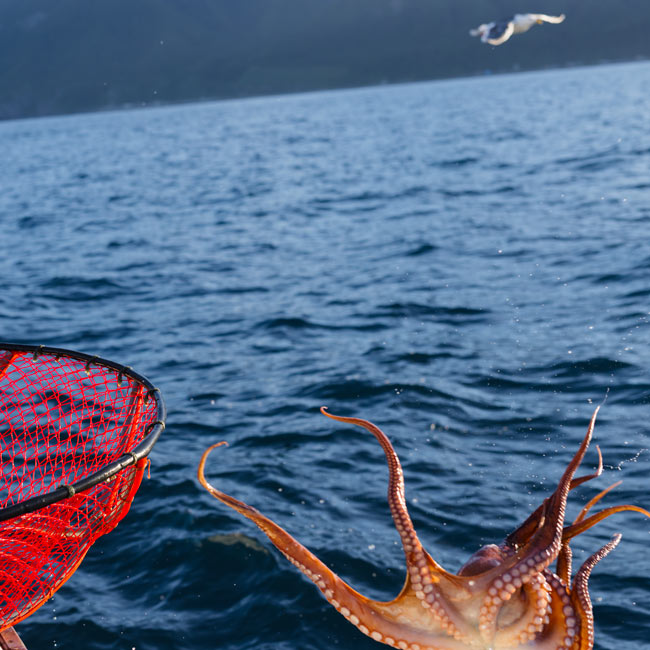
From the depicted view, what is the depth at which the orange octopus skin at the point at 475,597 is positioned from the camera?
10.9ft

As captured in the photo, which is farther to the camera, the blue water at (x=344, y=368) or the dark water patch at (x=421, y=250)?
the dark water patch at (x=421, y=250)

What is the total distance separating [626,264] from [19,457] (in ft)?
38.0

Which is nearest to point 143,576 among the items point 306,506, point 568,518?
point 306,506

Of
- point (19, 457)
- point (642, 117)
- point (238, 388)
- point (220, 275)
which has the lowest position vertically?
point (642, 117)

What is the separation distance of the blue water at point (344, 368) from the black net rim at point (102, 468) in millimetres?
2429

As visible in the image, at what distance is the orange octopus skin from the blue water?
281cm

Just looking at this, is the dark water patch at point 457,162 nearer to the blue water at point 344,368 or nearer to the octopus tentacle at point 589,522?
the blue water at point 344,368

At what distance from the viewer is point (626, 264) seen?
15.2m

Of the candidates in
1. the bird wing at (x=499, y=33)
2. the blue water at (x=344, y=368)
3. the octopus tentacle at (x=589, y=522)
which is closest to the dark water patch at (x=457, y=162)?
the blue water at (x=344, y=368)

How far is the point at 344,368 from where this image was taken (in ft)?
38.2

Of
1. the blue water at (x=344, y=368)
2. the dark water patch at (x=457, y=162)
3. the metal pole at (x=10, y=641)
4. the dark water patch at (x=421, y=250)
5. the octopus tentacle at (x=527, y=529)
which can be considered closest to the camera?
the octopus tentacle at (x=527, y=529)

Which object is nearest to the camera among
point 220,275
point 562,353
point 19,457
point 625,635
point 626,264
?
point 625,635

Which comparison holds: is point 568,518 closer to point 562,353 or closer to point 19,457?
point 562,353

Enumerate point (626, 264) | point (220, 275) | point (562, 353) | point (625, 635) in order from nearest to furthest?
point (625, 635) < point (562, 353) < point (626, 264) < point (220, 275)
